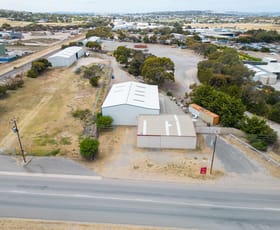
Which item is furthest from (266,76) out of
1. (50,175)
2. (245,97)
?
(50,175)

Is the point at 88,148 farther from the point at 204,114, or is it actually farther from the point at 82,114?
the point at 204,114

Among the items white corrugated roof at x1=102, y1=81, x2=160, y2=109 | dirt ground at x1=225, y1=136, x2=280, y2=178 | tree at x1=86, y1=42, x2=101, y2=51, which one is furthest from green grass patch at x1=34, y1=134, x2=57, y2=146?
tree at x1=86, y1=42, x2=101, y2=51

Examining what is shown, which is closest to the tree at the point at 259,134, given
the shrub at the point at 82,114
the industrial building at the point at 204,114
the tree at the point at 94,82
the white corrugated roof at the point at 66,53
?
the industrial building at the point at 204,114

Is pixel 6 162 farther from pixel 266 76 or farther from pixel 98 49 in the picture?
pixel 98 49

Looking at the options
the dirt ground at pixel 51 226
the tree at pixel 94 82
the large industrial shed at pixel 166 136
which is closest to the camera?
the dirt ground at pixel 51 226

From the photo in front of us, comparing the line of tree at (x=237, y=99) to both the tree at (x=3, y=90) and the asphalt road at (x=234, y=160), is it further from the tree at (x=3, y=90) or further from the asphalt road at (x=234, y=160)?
the tree at (x=3, y=90)

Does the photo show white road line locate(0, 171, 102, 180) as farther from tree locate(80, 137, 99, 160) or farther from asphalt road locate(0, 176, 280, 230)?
tree locate(80, 137, 99, 160)
